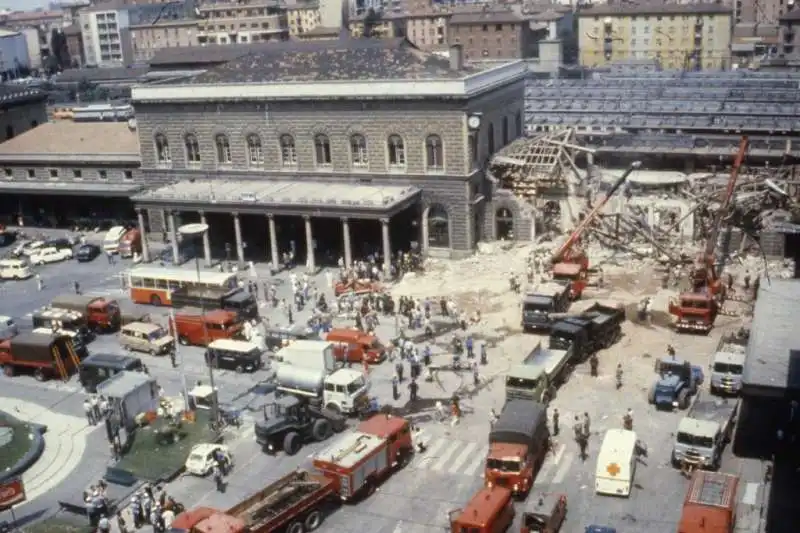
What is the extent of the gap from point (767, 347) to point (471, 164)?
4380 centimetres

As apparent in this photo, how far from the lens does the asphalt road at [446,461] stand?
36.0 metres

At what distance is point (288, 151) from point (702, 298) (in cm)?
3569

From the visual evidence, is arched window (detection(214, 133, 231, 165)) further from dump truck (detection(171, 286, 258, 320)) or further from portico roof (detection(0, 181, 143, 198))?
dump truck (detection(171, 286, 258, 320))

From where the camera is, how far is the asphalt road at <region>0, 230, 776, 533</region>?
3600 cm

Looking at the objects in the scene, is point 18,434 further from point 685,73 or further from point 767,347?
point 685,73

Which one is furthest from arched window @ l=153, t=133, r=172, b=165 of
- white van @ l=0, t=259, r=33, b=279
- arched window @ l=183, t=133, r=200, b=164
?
white van @ l=0, t=259, r=33, b=279

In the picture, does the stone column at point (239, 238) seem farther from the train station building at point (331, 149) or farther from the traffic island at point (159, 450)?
the traffic island at point (159, 450)

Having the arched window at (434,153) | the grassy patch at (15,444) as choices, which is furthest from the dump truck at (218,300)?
the arched window at (434,153)

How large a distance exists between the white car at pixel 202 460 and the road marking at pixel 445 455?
9.13 meters

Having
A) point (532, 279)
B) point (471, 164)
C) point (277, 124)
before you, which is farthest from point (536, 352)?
point (277, 124)

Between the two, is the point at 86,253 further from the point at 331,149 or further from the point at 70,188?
the point at 331,149

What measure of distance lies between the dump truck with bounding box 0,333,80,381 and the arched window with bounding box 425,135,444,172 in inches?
1161

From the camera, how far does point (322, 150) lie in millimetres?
73312

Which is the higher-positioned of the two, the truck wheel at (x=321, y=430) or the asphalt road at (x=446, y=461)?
the truck wheel at (x=321, y=430)
